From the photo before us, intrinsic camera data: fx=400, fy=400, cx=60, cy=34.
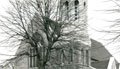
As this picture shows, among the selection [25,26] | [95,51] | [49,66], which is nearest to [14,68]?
[49,66]

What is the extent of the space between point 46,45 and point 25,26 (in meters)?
2.66

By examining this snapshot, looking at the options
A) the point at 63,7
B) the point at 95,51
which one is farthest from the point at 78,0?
the point at 95,51

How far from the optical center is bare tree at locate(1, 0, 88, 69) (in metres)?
35.0

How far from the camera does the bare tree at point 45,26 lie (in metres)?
35.0

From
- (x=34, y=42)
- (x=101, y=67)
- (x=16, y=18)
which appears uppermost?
(x=16, y=18)

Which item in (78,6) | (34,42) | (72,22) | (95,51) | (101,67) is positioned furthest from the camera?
(95,51)

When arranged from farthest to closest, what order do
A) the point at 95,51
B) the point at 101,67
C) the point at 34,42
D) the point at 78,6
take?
the point at 95,51, the point at 101,67, the point at 78,6, the point at 34,42

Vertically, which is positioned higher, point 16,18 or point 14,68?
point 16,18

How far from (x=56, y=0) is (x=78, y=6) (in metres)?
5.59

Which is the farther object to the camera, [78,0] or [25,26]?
[78,0]

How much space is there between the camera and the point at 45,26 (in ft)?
116

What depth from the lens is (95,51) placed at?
176ft

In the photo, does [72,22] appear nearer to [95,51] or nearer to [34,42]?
[34,42]

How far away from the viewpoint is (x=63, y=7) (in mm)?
38156
